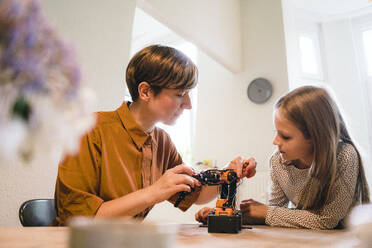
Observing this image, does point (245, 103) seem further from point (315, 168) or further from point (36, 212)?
point (36, 212)

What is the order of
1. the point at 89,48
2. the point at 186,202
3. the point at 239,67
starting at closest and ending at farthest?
the point at 186,202
the point at 89,48
the point at 239,67

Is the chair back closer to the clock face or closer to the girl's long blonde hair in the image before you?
the girl's long blonde hair

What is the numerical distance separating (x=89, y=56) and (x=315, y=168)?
1.77m

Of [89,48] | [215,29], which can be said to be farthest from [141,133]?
[215,29]

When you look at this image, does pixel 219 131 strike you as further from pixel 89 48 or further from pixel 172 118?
pixel 172 118

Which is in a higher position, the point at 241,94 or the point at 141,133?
the point at 241,94

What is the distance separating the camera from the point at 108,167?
1176 millimetres

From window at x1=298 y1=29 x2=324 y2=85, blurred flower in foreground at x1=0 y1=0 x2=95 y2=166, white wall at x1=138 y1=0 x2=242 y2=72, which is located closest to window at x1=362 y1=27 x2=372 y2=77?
window at x1=298 y1=29 x2=324 y2=85

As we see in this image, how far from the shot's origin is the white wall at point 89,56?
5.40 feet

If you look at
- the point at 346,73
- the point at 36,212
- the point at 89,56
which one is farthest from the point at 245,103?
the point at 36,212

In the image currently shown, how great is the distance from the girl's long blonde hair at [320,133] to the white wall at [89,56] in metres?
1.21

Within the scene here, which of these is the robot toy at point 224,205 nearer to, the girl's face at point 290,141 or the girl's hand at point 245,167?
the girl's hand at point 245,167

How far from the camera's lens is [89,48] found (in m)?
2.17

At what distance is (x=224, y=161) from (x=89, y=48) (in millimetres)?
2795
